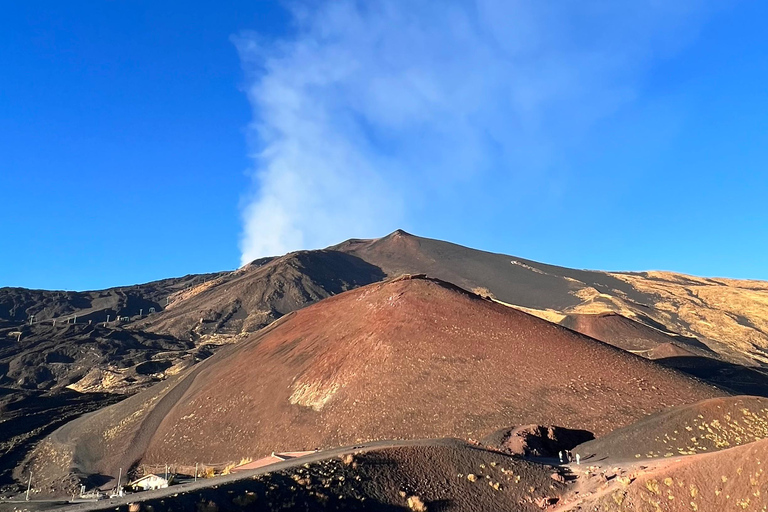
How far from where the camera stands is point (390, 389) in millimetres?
30734

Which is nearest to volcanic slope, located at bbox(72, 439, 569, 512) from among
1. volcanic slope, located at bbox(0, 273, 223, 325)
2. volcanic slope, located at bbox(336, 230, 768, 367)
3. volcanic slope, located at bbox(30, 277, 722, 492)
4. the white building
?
volcanic slope, located at bbox(30, 277, 722, 492)

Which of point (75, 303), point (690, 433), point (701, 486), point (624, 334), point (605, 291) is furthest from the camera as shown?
point (75, 303)

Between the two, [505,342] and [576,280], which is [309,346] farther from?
[576,280]

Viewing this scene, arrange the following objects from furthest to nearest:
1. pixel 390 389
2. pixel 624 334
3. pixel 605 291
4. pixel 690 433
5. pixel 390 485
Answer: pixel 605 291 < pixel 624 334 < pixel 390 389 < pixel 690 433 < pixel 390 485

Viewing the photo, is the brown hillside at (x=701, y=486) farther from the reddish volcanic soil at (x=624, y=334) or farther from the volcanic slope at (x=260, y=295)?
the volcanic slope at (x=260, y=295)

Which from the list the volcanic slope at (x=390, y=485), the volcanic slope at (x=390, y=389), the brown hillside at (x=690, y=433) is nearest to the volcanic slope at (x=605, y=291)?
the volcanic slope at (x=390, y=389)

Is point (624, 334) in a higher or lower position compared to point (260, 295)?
lower

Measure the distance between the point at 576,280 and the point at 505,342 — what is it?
110 metres

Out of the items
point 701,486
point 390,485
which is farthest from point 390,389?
point 701,486

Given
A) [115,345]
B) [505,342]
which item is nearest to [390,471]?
[505,342]

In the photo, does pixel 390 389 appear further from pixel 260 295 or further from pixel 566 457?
pixel 260 295

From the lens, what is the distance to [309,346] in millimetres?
39594

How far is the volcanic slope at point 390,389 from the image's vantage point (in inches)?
1096

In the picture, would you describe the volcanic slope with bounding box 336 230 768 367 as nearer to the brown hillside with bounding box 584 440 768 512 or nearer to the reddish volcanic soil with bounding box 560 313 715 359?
the reddish volcanic soil with bounding box 560 313 715 359
